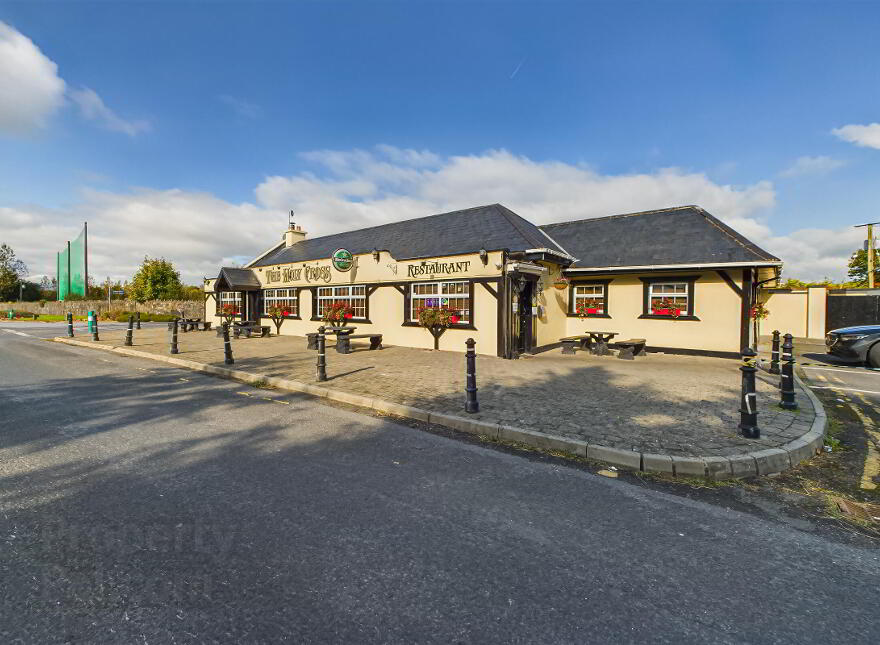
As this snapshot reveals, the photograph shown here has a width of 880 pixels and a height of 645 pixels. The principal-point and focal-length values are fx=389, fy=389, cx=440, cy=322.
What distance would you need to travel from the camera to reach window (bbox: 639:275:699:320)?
13.3m

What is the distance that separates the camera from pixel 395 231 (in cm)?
1830

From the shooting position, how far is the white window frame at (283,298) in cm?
1952

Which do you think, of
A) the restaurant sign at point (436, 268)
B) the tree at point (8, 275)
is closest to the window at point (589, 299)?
the restaurant sign at point (436, 268)

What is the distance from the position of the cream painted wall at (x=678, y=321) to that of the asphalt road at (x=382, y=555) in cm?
1162

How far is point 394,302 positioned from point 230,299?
12756 millimetres

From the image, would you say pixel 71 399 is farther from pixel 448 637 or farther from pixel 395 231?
pixel 395 231

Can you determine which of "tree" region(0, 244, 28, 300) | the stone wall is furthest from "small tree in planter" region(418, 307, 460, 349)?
"tree" region(0, 244, 28, 300)

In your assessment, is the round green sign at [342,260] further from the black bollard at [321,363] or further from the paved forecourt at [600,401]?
the black bollard at [321,363]

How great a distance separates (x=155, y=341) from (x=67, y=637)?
17.5 metres

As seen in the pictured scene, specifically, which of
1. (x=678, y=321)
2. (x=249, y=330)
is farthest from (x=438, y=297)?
(x=249, y=330)

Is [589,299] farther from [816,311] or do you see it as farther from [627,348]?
[816,311]

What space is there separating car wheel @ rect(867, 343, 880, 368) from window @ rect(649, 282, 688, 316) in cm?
451

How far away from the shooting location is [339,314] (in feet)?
52.4

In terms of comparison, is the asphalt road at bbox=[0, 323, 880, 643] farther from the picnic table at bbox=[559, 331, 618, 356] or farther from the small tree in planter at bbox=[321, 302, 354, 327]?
the small tree in planter at bbox=[321, 302, 354, 327]
